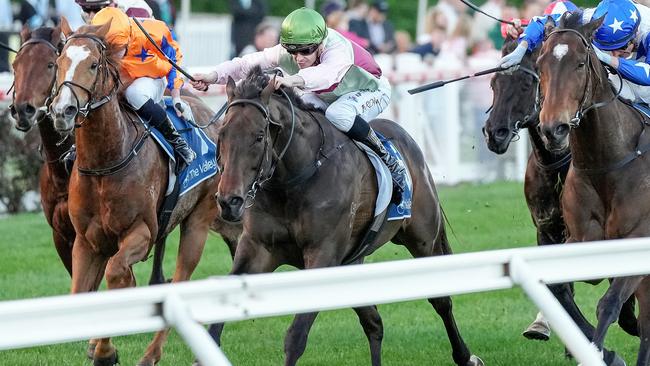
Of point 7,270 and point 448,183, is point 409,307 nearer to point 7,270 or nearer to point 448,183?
point 7,270

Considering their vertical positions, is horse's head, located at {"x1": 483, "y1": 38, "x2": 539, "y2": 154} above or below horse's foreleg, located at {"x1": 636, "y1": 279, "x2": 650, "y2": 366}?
above

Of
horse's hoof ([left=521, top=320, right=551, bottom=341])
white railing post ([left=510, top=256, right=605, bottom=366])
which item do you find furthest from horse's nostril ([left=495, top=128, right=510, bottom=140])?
white railing post ([left=510, top=256, right=605, bottom=366])

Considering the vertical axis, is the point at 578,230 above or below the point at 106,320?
below

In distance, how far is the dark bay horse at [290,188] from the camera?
6.45 meters

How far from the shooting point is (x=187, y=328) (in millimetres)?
4078

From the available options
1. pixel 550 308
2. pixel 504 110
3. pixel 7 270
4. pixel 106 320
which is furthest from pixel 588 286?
pixel 106 320

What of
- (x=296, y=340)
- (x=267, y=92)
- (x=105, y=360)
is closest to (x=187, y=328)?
(x=296, y=340)

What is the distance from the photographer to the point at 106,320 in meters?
4.03

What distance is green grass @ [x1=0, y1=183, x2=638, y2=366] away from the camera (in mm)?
8070

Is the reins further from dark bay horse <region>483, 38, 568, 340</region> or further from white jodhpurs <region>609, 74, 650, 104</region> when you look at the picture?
dark bay horse <region>483, 38, 568, 340</region>

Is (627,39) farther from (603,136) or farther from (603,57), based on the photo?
(603,136)

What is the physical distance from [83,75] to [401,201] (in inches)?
77.6

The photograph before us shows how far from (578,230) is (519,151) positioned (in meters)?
8.82

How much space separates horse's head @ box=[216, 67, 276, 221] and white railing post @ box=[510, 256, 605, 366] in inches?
79.4
